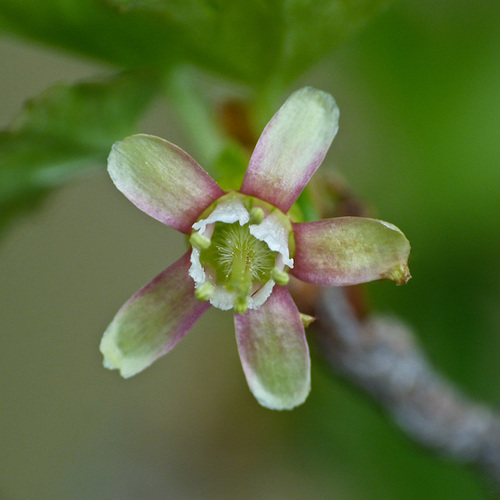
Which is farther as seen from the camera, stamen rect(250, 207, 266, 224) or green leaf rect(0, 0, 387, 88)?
green leaf rect(0, 0, 387, 88)

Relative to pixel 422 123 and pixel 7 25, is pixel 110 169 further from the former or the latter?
pixel 422 123

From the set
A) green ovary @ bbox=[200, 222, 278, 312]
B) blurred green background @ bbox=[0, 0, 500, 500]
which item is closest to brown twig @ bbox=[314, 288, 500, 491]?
green ovary @ bbox=[200, 222, 278, 312]

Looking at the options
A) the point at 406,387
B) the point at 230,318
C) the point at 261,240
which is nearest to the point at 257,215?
the point at 261,240

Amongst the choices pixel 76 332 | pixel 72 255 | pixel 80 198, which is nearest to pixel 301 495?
pixel 76 332

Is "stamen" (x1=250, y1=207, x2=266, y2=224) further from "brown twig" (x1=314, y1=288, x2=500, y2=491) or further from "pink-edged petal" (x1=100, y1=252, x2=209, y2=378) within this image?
"brown twig" (x1=314, y1=288, x2=500, y2=491)

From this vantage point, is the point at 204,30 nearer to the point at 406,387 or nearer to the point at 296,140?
the point at 296,140

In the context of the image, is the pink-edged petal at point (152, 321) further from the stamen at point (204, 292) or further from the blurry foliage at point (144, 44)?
the blurry foliage at point (144, 44)
